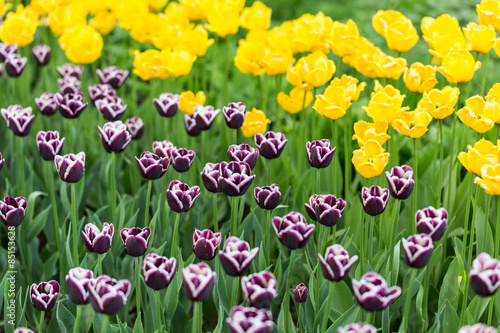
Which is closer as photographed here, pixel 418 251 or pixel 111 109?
pixel 418 251

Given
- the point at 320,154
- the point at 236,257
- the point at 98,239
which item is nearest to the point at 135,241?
the point at 98,239

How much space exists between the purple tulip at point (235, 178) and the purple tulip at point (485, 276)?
598 mm

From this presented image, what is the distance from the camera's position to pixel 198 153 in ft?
9.29

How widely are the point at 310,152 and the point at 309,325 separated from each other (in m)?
0.48

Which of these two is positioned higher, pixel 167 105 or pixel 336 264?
pixel 336 264

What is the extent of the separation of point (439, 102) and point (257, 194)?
2.06 feet

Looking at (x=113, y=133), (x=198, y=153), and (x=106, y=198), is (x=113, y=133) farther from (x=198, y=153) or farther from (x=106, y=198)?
(x=198, y=153)

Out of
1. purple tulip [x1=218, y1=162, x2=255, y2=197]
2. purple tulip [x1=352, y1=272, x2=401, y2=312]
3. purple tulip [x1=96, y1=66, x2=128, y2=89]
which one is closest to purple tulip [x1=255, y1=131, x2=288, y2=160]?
purple tulip [x1=218, y1=162, x2=255, y2=197]

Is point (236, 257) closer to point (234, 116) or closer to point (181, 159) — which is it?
point (181, 159)

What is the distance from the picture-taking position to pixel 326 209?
163 cm

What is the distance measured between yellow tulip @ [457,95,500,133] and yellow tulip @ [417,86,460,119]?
0.15ft

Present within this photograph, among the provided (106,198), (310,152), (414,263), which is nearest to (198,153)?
(106,198)

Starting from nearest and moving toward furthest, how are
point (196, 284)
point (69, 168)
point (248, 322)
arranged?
point (248, 322) → point (196, 284) → point (69, 168)

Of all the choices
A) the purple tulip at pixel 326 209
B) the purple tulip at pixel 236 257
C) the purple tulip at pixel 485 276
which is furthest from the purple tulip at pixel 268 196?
the purple tulip at pixel 485 276
